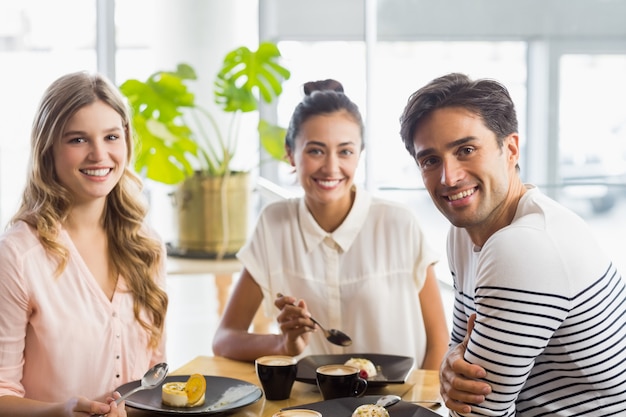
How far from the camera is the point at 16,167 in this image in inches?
276

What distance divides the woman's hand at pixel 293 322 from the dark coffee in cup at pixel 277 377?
8.1 inches

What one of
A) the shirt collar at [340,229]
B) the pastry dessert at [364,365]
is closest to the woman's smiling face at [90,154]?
the shirt collar at [340,229]

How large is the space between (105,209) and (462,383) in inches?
42.8

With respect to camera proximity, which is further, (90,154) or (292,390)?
(90,154)

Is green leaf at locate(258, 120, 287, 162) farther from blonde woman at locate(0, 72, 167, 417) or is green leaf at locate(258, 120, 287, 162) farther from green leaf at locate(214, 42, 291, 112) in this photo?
blonde woman at locate(0, 72, 167, 417)

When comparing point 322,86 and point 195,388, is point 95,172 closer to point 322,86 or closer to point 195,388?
point 195,388

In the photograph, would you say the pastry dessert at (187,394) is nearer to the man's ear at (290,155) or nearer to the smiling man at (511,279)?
the smiling man at (511,279)

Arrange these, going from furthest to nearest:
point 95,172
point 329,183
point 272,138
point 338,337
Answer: point 272,138 < point 329,183 < point 338,337 < point 95,172

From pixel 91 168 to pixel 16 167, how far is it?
17.5 feet

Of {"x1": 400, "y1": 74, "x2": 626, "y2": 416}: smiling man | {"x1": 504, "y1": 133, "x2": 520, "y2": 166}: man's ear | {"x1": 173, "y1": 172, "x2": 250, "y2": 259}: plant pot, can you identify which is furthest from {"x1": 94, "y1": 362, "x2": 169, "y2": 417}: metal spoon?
{"x1": 173, "y1": 172, "x2": 250, "y2": 259}: plant pot

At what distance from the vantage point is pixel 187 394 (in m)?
1.74

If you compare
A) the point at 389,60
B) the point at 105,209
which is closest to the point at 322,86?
the point at 105,209

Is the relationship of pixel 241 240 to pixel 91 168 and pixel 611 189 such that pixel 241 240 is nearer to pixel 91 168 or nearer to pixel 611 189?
pixel 611 189

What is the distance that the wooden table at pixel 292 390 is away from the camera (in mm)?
1764
